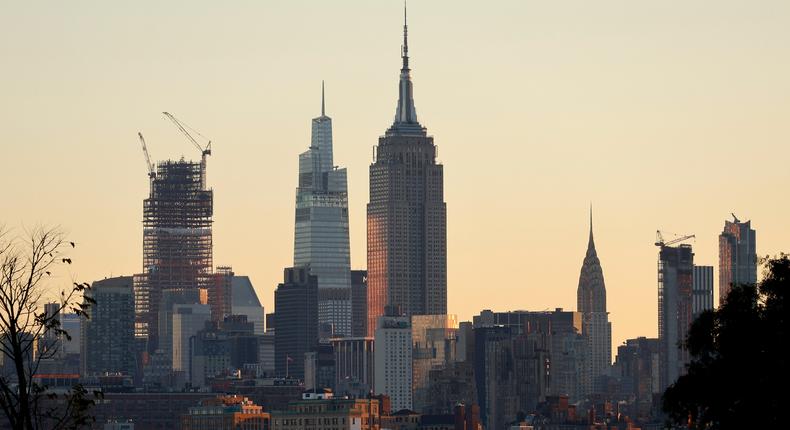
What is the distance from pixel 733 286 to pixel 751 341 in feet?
15.1

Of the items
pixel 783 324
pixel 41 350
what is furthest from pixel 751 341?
pixel 41 350

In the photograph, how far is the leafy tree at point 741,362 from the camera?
70812 mm

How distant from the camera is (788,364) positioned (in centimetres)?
7044

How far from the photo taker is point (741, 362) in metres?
72.7

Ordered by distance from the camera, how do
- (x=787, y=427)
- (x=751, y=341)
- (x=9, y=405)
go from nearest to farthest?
(x=9, y=405) < (x=787, y=427) < (x=751, y=341)

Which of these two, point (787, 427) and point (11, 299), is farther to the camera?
point (787, 427)

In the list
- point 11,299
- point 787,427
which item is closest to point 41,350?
point 11,299

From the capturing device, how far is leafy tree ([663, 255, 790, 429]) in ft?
232

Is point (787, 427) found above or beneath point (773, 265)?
beneath

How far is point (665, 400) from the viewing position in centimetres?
7488

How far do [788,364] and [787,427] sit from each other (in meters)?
2.73

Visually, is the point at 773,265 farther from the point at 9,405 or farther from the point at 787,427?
the point at 9,405

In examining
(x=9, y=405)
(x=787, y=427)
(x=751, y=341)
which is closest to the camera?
(x=9, y=405)

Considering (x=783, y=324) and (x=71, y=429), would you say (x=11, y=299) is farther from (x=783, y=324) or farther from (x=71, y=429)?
(x=783, y=324)
